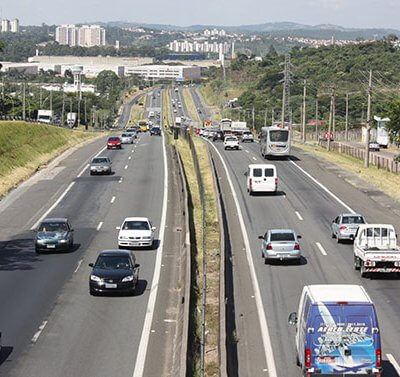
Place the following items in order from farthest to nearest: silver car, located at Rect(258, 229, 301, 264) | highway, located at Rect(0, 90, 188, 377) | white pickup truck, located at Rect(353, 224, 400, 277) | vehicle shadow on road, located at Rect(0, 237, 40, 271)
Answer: vehicle shadow on road, located at Rect(0, 237, 40, 271)
silver car, located at Rect(258, 229, 301, 264)
white pickup truck, located at Rect(353, 224, 400, 277)
highway, located at Rect(0, 90, 188, 377)

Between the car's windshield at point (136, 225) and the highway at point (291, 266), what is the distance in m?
4.26

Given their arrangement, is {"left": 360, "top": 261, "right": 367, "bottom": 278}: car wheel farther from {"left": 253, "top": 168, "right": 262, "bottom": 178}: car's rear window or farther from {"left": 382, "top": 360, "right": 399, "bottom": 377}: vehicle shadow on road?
{"left": 253, "top": 168, "right": 262, "bottom": 178}: car's rear window

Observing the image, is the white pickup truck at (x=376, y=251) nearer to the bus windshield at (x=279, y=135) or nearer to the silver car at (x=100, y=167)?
the silver car at (x=100, y=167)

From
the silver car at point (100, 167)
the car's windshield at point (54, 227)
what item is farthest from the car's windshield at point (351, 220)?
the silver car at point (100, 167)

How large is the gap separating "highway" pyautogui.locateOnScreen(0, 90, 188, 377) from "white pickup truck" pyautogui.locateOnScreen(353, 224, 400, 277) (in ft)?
23.3

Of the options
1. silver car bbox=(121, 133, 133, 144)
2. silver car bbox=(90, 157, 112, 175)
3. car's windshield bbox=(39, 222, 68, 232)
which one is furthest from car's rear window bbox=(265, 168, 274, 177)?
silver car bbox=(121, 133, 133, 144)

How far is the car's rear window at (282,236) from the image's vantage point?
38.1 meters

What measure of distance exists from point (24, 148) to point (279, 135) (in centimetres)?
2302

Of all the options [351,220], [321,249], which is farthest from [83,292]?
[351,220]

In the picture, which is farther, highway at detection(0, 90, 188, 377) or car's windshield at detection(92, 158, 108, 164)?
car's windshield at detection(92, 158, 108, 164)

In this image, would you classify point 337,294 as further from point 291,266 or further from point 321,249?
point 321,249

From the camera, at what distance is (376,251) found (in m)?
34.3

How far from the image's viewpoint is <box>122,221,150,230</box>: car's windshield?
138 feet

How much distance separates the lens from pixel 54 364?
23.5 m
